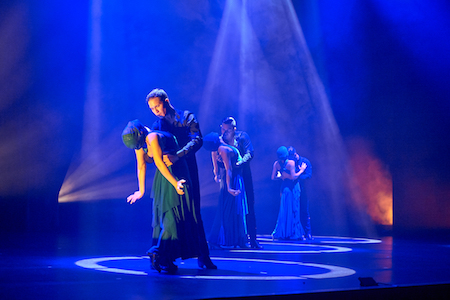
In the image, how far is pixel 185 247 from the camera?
Result: 4.33 metres

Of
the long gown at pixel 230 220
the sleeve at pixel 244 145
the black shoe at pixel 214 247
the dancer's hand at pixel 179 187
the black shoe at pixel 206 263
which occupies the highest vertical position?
the sleeve at pixel 244 145

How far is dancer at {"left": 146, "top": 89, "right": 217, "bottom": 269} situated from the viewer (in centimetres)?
444

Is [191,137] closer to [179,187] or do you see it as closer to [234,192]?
[179,187]

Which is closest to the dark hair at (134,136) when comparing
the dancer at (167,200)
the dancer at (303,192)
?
the dancer at (167,200)

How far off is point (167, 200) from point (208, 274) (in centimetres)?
75

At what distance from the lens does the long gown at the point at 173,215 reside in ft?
13.9

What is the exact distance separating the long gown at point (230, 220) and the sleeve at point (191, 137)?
2507 millimetres

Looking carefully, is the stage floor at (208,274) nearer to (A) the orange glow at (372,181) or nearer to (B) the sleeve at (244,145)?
(B) the sleeve at (244,145)

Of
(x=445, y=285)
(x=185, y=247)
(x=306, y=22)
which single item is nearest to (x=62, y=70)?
(x=306, y=22)

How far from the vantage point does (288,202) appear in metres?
9.19

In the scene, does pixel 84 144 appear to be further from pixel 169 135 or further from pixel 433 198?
pixel 433 198

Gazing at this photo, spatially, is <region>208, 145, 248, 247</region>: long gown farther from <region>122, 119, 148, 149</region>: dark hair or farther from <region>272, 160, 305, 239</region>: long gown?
<region>122, 119, 148, 149</region>: dark hair

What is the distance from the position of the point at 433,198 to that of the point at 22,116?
9.02 m

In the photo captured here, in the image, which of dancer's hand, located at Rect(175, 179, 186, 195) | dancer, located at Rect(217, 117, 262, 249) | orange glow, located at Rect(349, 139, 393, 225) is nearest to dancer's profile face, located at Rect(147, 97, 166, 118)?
dancer's hand, located at Rect(175, 179, 186, 195)
